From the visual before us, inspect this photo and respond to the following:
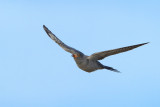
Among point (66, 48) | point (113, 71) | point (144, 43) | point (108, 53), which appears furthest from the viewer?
point (66, 48)

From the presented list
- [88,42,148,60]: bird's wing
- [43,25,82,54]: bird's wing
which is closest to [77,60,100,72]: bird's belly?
[88,42,148,60]: bird's wing

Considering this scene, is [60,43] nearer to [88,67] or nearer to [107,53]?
[88,67]

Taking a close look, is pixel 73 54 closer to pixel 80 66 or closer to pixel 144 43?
pixel 80 66

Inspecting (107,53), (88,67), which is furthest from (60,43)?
(107,53)

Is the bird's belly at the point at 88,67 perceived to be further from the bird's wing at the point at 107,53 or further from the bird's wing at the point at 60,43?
the bird's wing at the point at 60,43

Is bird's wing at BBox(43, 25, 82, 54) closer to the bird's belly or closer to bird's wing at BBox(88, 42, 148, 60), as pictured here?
the bird's belly

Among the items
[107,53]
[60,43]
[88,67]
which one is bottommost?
[88,67]

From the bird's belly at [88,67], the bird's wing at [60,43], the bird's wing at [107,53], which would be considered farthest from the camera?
the bird's wing at [60,43]

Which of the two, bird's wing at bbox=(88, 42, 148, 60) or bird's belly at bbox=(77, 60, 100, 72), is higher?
bird's wing at bbox=(88, 42, 148, 60)

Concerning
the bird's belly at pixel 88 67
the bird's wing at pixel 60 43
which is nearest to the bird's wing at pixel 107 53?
the bird's belly at pixel 88 67

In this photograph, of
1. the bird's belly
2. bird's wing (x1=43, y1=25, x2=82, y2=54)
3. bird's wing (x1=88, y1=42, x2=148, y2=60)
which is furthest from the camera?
bird's wing (x1=43, y1=25, x2=82, y2=54)

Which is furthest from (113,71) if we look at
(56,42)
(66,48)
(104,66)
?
(56,42)
